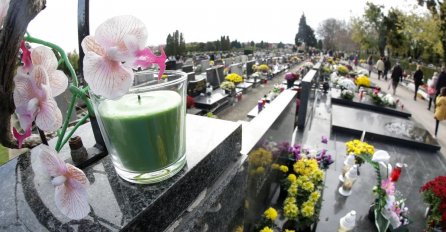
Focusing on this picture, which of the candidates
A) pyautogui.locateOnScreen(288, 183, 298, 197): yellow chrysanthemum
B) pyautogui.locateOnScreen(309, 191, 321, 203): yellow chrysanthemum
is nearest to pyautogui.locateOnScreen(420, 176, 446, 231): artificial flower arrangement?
pyautogui.locateOnScreen(309, 191, 321, 203): yellow chrysanthemum

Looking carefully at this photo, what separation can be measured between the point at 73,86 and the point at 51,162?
245mm

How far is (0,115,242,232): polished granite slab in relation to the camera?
764 millimetres

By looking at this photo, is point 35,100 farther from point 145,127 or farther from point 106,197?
point 106,197

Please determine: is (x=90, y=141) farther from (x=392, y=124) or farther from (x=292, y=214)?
(x=392, y=124)

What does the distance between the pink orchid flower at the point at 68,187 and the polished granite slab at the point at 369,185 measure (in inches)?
135

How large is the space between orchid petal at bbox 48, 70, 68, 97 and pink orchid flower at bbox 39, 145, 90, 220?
8.9 inches

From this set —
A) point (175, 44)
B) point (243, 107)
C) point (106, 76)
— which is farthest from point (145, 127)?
point (175, 44)

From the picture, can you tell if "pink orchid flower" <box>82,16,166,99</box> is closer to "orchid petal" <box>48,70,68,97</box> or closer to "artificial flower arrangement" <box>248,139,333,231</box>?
"orchid petal" <box>48,70,68,97</box>

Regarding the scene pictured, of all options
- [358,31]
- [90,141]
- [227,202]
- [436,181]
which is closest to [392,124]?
[436,181]

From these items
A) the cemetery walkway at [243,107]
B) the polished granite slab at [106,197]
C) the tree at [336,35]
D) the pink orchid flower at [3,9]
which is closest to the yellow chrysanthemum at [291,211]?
the polished granite slab at [106,197]

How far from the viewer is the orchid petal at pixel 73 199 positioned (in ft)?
2.24

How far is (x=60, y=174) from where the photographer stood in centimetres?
68

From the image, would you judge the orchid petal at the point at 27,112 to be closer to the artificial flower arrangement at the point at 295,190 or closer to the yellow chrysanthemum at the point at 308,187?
the artificial flower arrangement at the point at 295,190

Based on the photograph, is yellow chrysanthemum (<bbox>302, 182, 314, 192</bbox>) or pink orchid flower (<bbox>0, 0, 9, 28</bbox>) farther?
yellow chrysanthemum (<bbox>302, 182, 314, 192</bbox>)
